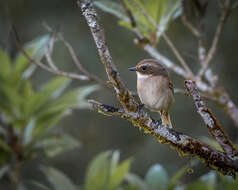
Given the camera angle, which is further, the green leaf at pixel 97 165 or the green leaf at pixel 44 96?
the green leaf at pixel 44 96

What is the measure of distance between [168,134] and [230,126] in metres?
3.85

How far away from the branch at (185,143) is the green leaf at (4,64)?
76.8 inches

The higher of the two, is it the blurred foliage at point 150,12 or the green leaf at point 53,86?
the blurred foliage at point 150,12

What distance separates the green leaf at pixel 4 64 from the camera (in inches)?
155

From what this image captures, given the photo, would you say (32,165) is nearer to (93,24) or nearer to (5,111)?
(5,111)

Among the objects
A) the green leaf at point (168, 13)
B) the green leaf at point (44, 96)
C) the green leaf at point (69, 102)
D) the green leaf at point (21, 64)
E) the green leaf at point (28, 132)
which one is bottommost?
the green leaf at point (28, 132)

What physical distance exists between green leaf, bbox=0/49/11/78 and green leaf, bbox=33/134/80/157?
2.36ft

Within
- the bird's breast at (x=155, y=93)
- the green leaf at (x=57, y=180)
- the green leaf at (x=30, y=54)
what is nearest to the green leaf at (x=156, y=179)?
the bird's breast at (x=155, y=93)

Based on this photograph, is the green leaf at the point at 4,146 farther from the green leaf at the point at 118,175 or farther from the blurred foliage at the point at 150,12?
the blurred foliage at the point at 150,12

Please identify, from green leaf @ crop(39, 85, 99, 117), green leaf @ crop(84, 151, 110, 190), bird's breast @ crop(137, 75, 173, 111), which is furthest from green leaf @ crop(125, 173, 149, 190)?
green leaf @ crop(39, 85, 99, 117)

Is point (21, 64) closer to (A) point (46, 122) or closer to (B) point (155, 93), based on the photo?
(A) point (46, 122)

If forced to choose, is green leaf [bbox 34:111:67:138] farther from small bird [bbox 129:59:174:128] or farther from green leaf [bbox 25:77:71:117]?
small bird [bbox 129:59:174:128]

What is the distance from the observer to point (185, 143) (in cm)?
232

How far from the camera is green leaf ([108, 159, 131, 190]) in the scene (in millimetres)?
3463
